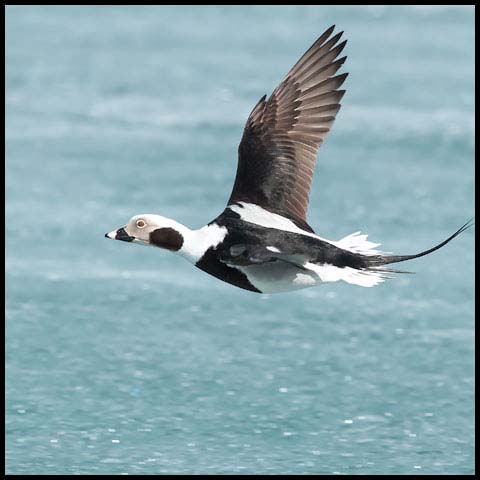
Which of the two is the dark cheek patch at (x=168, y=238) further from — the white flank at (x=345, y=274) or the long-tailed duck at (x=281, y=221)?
the white flank at (x=345, y=274)

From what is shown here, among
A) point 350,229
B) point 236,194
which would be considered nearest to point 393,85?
point 350,229

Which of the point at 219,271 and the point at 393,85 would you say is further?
the point at 393,85

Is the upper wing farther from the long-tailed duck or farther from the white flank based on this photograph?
the white flank

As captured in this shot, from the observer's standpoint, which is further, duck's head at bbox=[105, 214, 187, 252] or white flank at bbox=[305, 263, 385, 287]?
duck's head at bbox=[105, 214, 187, 252]

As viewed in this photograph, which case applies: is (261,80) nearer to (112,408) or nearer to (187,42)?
(187,42)

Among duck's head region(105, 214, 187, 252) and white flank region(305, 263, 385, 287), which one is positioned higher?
duck's head region(105, 214, 187, 252)

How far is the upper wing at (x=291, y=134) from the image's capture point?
4090 mm

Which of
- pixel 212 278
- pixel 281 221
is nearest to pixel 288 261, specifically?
pixel 281 221

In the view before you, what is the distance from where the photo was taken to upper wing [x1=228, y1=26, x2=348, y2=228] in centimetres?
409

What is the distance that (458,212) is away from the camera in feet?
20.7

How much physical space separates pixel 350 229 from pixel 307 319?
2.30 ft

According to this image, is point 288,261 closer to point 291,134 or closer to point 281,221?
point 281,221

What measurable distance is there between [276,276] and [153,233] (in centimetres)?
34

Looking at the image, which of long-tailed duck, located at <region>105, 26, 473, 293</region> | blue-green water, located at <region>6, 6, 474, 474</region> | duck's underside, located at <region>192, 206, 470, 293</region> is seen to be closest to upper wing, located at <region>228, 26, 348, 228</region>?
long-tailed duck, located at <region>105, 26, 473, 293</region>
